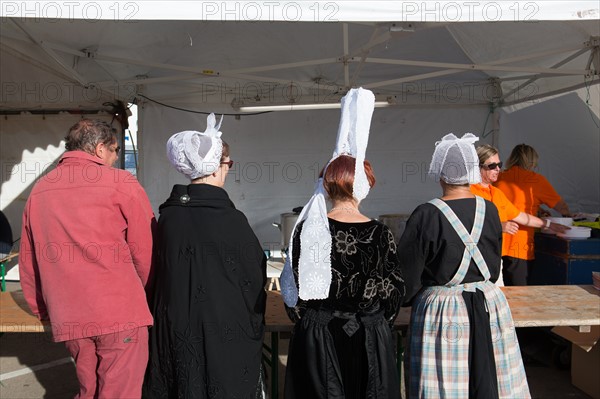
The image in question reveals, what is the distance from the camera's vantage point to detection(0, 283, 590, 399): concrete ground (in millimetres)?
3297

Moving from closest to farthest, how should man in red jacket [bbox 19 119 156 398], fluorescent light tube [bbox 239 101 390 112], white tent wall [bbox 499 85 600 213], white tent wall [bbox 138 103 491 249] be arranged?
1. man in red jacket [bbox 19 119 156 398]
2. fluorescent light tube [bbox 239 101 390 112]
3. white tent wall [bbox 499 85 600 213]
4. white tent wall [bbox 138 103 491 249]

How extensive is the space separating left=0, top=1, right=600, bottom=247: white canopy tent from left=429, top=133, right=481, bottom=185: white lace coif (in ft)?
→ 7.53

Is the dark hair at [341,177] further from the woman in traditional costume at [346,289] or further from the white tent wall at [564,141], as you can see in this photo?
the white tent wall at [564,141]

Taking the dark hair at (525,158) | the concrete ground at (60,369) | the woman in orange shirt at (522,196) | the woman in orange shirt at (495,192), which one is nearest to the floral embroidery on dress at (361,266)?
the woman in orange shirt at (495,192)

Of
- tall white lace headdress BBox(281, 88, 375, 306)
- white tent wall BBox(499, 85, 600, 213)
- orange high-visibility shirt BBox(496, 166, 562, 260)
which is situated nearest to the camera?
tall white lace headdress BBox(281, 88, 375, 306)

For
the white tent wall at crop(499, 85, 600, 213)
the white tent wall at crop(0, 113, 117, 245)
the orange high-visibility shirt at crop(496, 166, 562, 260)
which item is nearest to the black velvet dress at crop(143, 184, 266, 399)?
the orange high-visibility shirt at crop(496, 166, 562, 260)

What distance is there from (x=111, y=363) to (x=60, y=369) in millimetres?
2168

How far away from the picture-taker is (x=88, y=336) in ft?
6.18

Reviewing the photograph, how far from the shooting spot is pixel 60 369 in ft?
12.1

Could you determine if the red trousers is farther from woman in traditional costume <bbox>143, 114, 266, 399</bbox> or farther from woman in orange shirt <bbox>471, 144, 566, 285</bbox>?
woman in orange shirt <bbox>471, 144, 566, 285</bbox>

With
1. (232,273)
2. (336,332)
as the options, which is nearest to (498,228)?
(336,332)

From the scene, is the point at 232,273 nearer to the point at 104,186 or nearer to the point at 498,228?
the point at 104,186

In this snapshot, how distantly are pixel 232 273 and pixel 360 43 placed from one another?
3612 mm

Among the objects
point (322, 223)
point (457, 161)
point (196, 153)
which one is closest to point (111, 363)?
point (196, 153)
